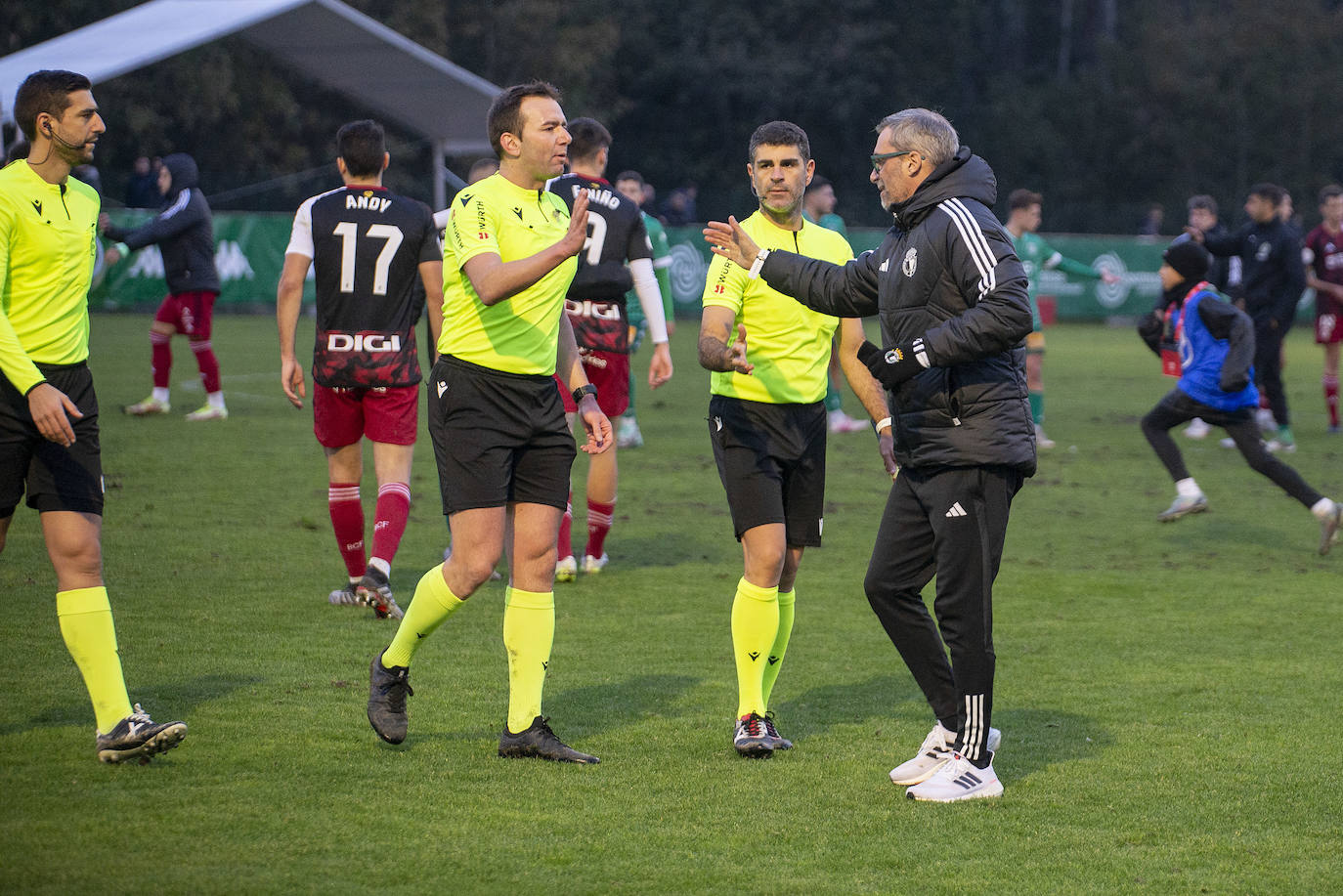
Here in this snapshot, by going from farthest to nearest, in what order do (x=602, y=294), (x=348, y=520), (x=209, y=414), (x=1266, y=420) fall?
(x=1266, y=420)
(x=209, y=414)
(x=602, y=294)
(x=348, y=520)

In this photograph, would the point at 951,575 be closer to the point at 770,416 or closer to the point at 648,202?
the point at 770,416

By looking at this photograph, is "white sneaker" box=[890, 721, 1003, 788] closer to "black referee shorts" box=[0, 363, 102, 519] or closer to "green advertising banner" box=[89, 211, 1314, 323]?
"black referee shorts" box=[0, 363, 102, 519]

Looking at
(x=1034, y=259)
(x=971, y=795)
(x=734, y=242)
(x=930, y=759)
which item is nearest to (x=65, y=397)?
(x=734, y=242)

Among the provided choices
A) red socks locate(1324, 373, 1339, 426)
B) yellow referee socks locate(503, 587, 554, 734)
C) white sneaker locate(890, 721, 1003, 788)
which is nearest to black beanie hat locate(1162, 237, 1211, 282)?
white sneaker locate(890, 721, 1003, 788)

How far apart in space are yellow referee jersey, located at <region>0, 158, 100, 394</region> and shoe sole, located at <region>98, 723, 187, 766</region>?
120 cm

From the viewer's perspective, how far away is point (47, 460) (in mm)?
4945

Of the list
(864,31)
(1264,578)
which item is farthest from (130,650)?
(864,31)

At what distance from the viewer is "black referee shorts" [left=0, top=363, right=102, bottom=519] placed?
4855 mm

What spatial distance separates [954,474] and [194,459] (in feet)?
27.7

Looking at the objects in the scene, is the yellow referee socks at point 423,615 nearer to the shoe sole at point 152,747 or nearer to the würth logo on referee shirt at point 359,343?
the shoe sole at point 152,747

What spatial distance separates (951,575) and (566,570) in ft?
12.2

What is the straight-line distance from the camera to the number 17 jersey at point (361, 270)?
24.3 ft

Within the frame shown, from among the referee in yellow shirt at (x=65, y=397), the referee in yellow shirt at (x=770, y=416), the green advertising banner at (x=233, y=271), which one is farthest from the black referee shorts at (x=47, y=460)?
the green advertising banner at (x=233, y=271)

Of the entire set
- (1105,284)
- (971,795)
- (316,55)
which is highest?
(316,55)
